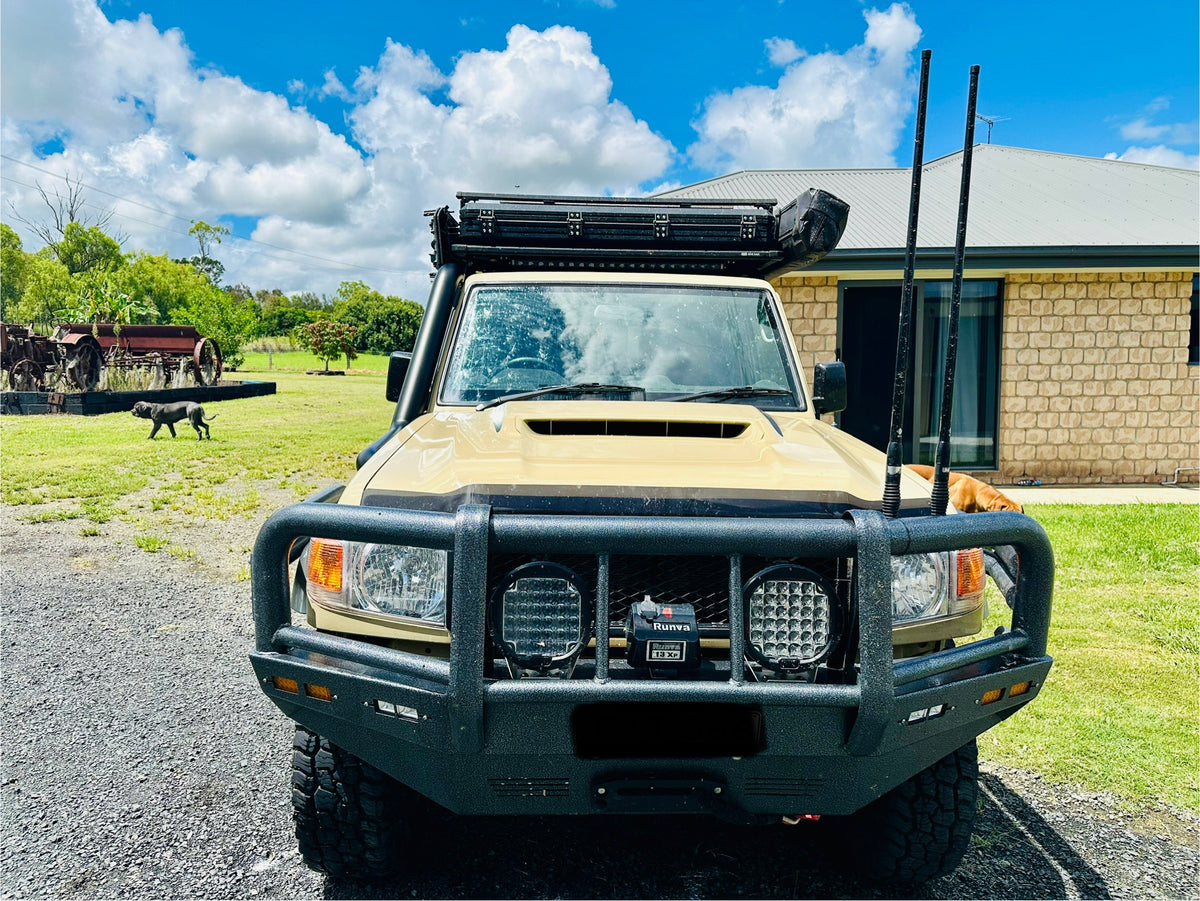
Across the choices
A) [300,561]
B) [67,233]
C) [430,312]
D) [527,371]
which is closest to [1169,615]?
[527,371]

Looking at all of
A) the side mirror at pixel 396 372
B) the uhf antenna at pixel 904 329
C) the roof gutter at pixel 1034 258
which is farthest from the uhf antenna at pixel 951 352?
the roof gutter at pixel 1034 258

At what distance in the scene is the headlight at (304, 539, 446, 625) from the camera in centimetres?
220

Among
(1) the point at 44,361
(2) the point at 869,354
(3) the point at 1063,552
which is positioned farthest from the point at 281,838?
(1) the point at 44,361

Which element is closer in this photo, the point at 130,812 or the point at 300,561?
the point at 300,561

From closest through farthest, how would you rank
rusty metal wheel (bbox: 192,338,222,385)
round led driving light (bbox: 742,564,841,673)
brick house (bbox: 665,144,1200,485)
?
round led driving light (bbox: 742,564,841,673) < brick house (bbox: 665,144,1200,485) < rusty metal wheel (bbox: 192,338,222,385)

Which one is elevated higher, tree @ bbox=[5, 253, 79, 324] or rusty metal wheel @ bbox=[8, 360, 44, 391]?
tree @ bbox=[5, 253, 79, 324]

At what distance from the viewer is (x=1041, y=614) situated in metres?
2.30

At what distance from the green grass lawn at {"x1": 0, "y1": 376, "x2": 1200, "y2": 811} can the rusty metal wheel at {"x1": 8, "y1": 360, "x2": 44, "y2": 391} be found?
9.33 ft

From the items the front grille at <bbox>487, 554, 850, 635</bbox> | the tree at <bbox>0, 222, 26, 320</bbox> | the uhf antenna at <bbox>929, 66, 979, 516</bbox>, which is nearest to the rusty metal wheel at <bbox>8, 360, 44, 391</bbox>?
the front grille at <bbox>487, 554, 850, 635</bbox>

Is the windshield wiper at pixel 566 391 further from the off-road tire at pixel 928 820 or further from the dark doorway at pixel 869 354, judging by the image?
the dark doorway at pixel 869 354

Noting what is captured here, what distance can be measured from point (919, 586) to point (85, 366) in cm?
2231

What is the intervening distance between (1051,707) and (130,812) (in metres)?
3.98

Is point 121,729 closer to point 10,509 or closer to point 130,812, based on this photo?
point 130,812

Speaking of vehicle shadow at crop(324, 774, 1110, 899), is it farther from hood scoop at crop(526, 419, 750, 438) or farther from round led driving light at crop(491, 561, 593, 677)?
hood scoop at crop(526, 419, 750, 438)
